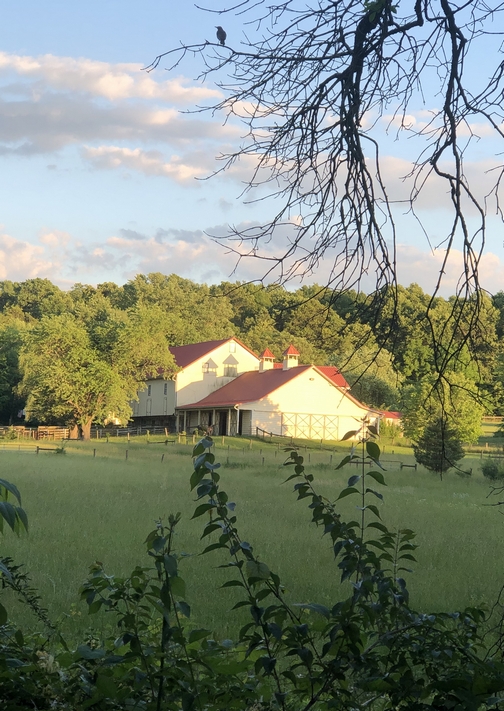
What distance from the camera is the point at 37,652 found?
2.97 meters

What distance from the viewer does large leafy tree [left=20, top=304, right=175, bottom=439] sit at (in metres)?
52.2

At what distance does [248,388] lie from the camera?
59531 millimetres

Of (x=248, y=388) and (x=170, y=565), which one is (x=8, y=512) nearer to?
(x=170, y=565)

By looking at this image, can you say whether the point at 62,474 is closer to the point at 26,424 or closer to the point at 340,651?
the point at 340,651

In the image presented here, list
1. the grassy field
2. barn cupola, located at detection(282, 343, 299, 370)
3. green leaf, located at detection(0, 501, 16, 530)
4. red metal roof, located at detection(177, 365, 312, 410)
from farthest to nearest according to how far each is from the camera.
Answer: barn cupola, located at detection(282, 343, 299, 370) → red metal roof, located at detection(177, 365, 312, 410) → the grassy field → green leaf, located at detection(0, 501, 16, 530)

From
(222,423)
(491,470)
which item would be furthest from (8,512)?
(222,423)

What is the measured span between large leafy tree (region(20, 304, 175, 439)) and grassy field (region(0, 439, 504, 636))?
21562 millimetres

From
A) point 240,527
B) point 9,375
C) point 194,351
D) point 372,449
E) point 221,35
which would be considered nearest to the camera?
point 372,449

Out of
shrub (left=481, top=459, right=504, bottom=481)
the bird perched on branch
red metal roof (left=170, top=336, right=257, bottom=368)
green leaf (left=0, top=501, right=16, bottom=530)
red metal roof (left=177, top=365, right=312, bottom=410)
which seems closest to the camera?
green leaf (left=0, top=501, right=16, bottom=530)

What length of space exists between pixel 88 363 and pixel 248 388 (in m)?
12.9

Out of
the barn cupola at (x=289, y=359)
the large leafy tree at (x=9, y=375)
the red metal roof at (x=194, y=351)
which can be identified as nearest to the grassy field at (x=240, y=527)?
the barn cupola at (x=289, y=359)

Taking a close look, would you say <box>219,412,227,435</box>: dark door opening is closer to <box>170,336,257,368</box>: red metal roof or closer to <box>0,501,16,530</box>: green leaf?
<box>170,336,257,368</box>: red metal roof

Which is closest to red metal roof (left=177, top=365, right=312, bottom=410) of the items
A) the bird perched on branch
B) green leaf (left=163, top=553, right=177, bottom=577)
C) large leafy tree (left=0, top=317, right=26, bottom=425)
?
large leafy tree (left=0, top=317, right=26, bottom=425)

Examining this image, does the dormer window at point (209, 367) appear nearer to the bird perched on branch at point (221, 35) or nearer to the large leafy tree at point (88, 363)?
the large leafy tree at point (88, 363)
